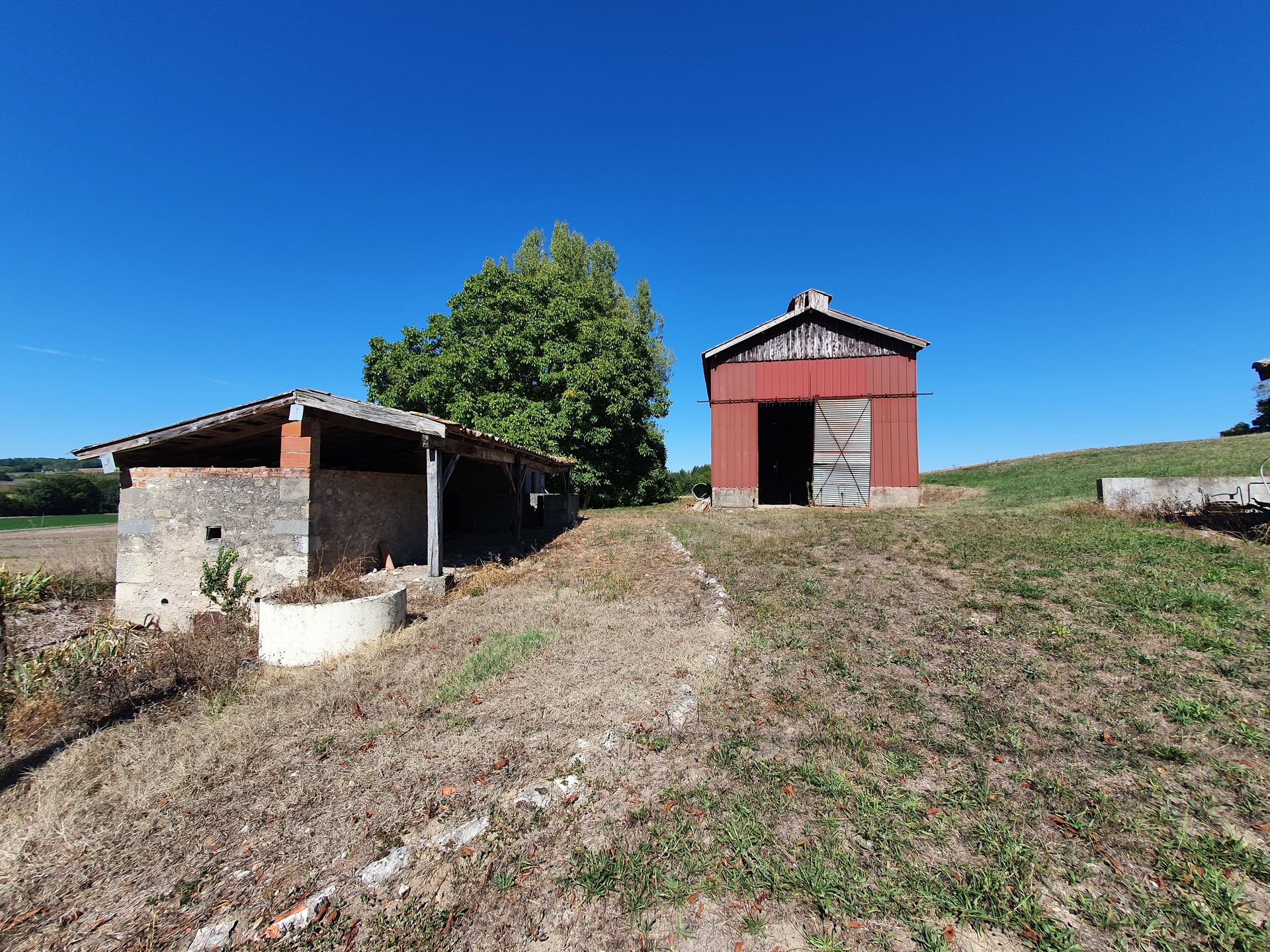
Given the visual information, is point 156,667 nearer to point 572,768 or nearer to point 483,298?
point 572,768

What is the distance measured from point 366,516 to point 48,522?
32973mm

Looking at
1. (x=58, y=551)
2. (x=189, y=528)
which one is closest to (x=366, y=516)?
(x=189, y=528)

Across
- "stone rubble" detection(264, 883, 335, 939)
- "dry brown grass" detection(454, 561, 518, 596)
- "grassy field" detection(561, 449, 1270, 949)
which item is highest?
"dry brown grass" detection(454, 561, 518, 596)

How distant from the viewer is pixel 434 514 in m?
7.66

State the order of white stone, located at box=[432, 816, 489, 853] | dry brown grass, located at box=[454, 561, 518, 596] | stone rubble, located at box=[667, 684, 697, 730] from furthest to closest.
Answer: dry brown grass, located at box=[454, 561, 518, 596] → stone rubble, located at box=[667, 684, 697, 730] → white stone, located at box=[432, 816, 489, 853]

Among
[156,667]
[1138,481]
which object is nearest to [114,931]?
[156,667]

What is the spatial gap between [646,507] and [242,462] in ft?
49.9

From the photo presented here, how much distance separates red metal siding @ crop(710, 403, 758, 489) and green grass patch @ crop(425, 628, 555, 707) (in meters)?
12.7

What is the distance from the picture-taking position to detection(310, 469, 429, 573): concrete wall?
7.60 m

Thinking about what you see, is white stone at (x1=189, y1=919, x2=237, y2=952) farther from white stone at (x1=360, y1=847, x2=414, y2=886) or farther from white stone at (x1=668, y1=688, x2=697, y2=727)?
white stone at (x1=668, y1=688, x2=697, y2=727)

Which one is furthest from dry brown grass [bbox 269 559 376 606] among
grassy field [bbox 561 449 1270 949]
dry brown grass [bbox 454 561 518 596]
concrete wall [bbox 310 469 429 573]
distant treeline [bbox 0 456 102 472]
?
distant treeline [bbox 0 456 102 472]

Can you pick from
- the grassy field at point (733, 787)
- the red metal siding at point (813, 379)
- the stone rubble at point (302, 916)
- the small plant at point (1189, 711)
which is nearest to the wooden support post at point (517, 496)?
the grassy field at point (733, 787)

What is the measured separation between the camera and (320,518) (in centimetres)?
754

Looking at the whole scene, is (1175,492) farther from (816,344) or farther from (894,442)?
(816,344)
